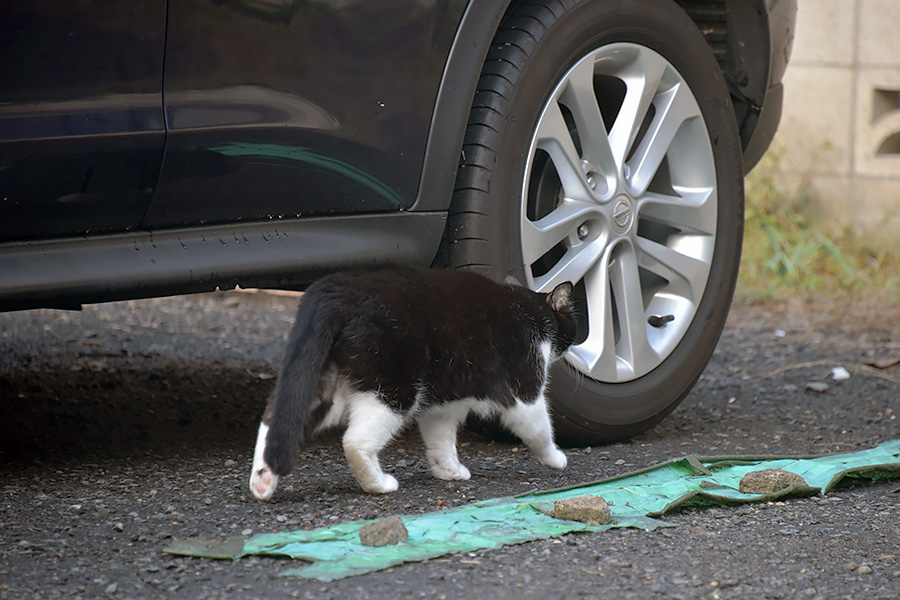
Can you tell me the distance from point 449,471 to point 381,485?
26 cm

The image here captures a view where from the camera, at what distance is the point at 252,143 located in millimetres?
2520

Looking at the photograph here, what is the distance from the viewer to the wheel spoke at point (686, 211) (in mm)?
3357

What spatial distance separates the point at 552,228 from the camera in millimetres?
3039

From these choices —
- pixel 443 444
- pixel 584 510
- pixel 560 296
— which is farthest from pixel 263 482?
pixel 560 296

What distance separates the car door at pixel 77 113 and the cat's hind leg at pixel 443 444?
97 centimetres

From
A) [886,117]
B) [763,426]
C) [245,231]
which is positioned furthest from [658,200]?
[886,117]

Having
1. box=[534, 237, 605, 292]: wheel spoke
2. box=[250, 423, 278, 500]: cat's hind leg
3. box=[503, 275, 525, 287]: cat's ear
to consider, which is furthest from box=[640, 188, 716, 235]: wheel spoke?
box=[250, 423, 278, 500]: cat's hind leg

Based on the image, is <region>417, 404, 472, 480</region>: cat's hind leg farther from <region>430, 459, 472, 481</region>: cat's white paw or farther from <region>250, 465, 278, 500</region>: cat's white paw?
<region>250, 465, 278, 500</region>: cat's white paw

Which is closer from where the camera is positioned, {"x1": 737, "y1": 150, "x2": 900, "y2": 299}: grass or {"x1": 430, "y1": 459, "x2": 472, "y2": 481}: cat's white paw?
{"x1": 430, "y1": 459, "x2": 472, "y2": 481}: cat's white paw

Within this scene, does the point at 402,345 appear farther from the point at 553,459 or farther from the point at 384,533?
the point at 553,459

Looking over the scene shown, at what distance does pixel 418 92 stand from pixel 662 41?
3.16ft

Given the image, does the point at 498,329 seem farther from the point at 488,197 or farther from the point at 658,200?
the point at 658,200

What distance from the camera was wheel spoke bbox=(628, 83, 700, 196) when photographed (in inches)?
129

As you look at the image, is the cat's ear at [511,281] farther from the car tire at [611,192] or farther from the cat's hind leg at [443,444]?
the cat's hind leg at [443,444]
